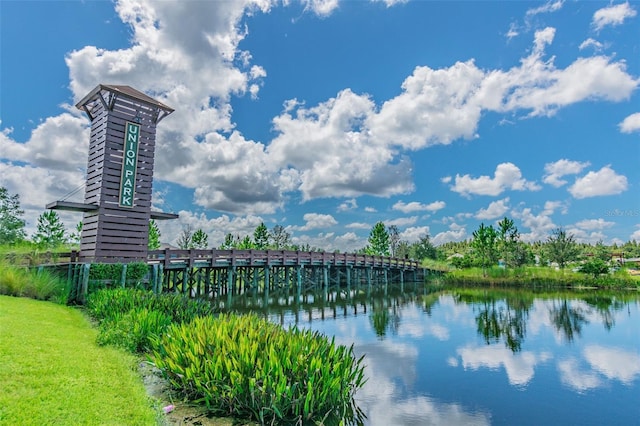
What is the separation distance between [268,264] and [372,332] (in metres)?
12.6

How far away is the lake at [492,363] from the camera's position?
241 inches

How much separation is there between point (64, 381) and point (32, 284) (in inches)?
377

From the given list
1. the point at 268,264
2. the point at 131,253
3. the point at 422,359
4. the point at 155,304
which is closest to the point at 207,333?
the point at 155,304

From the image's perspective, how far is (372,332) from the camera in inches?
496

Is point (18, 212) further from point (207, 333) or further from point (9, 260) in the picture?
point (207, 333)

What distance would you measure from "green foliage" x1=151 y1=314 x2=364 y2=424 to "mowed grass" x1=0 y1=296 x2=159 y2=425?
2.28 feet

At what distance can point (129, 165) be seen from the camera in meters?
15.6

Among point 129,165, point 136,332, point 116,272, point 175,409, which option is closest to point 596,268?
point 116,272

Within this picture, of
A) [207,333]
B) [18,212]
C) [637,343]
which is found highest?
[18,212]

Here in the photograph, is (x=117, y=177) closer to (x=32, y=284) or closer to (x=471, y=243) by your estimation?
(x=32, y=284)

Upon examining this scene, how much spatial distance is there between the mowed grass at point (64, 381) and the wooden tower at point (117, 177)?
731 centimetres

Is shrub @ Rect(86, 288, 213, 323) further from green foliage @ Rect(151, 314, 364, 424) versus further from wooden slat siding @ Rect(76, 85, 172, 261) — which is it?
wooden slat siding @ Rect(76, 85, 172, 261)

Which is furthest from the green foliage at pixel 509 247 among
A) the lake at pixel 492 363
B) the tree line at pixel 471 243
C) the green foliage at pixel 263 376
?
the green foliage at pixel 263 376

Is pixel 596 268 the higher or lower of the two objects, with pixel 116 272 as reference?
lower
